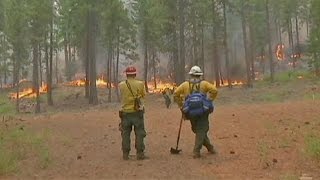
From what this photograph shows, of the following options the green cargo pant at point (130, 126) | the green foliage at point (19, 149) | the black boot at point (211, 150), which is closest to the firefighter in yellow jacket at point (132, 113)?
the green cargo pant at point (130, 126)

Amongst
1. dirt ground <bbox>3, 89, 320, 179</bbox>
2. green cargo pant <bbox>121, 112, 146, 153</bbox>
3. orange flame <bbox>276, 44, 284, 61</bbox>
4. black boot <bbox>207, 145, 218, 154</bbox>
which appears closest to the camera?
dirt ground <bbox>3, 89, 320, 179</bbox>

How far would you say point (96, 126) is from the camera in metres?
17.2

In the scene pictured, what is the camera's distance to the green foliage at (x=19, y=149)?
361 inches

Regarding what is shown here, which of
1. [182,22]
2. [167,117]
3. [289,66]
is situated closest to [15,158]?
[167,117]

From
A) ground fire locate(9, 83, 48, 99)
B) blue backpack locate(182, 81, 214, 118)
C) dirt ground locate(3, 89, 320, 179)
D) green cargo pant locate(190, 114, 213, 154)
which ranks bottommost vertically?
dirt ground locate(3, 89, 320, 179)

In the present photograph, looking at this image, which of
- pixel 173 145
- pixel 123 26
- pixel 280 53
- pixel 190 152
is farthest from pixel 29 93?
pixel 190 152

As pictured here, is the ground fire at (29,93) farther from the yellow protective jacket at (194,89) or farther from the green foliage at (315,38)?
the yellow protective jacket at (194,89)

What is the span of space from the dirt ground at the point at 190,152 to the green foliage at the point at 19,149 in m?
0.20

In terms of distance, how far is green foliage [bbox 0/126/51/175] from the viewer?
30.1 ft

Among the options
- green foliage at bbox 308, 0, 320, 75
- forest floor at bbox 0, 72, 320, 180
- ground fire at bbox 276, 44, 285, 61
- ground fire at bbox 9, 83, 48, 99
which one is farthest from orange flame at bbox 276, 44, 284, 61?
forest floor at bbox 0, 72, 320, 180

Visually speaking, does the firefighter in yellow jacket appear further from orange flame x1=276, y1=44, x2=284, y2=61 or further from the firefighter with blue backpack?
orange flame x1=276, y1=44, x2=284, y2=61

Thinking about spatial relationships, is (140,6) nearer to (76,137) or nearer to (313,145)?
(76,137)

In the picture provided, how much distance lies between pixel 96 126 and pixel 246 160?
8.51 meters

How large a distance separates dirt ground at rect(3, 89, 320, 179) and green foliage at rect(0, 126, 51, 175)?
0.20m
